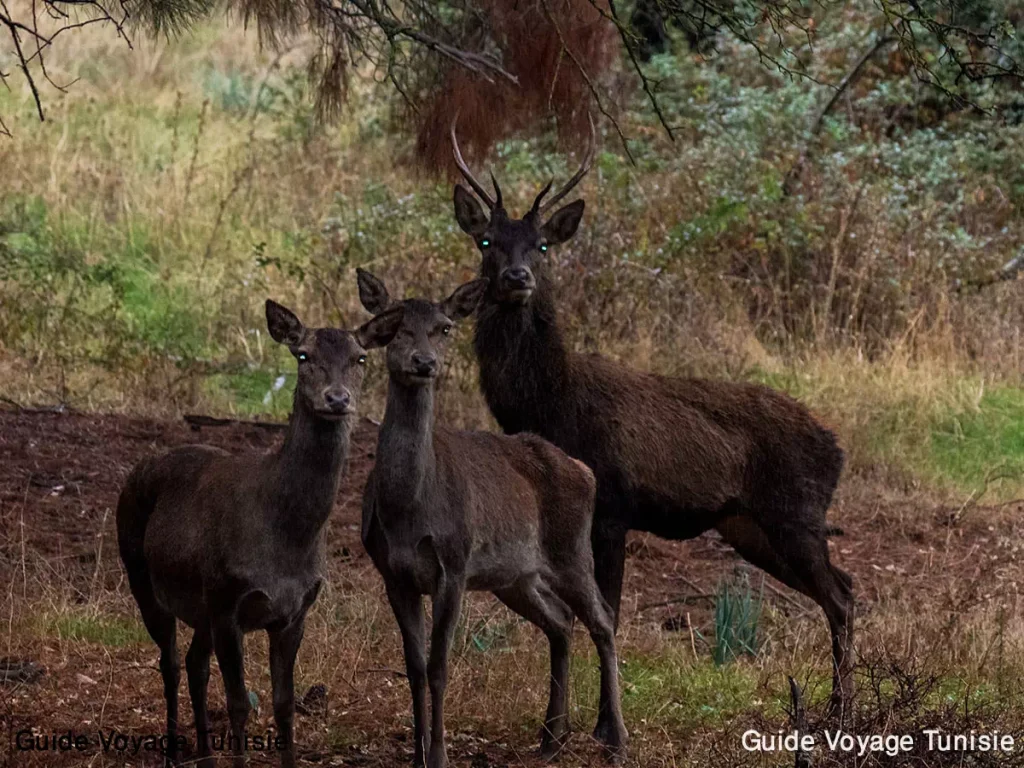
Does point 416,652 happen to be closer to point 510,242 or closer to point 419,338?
point 419,338

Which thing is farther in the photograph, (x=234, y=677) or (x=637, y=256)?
(x=637, y=256)

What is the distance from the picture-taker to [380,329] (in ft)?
→ 20.3

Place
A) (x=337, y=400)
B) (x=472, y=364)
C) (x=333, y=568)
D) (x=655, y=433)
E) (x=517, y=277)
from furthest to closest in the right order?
1. (x=472, y=364)
2. (x=333, y=568)
3. (x=655, y=433)
4. (x=517, y=277)
5. (x=337, y=400)

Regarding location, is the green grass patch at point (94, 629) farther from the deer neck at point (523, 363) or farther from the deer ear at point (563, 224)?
the deer ear at point (563, 224)

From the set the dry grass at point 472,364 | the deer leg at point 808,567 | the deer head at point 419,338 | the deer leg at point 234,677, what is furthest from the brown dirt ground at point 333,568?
the deer head at point 419,338

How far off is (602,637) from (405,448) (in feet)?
4.30

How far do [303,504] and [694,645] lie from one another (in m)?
3.35

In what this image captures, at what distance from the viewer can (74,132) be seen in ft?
61.1

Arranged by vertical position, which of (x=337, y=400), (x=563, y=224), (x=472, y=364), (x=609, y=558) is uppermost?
(x=563, y=224)

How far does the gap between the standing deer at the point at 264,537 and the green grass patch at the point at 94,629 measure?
5.38 ft

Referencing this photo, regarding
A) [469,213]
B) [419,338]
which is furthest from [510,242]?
[419,338]

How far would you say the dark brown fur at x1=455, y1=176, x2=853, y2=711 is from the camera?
8258mm

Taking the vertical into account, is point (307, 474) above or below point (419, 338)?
below

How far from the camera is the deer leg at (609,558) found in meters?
7.92
